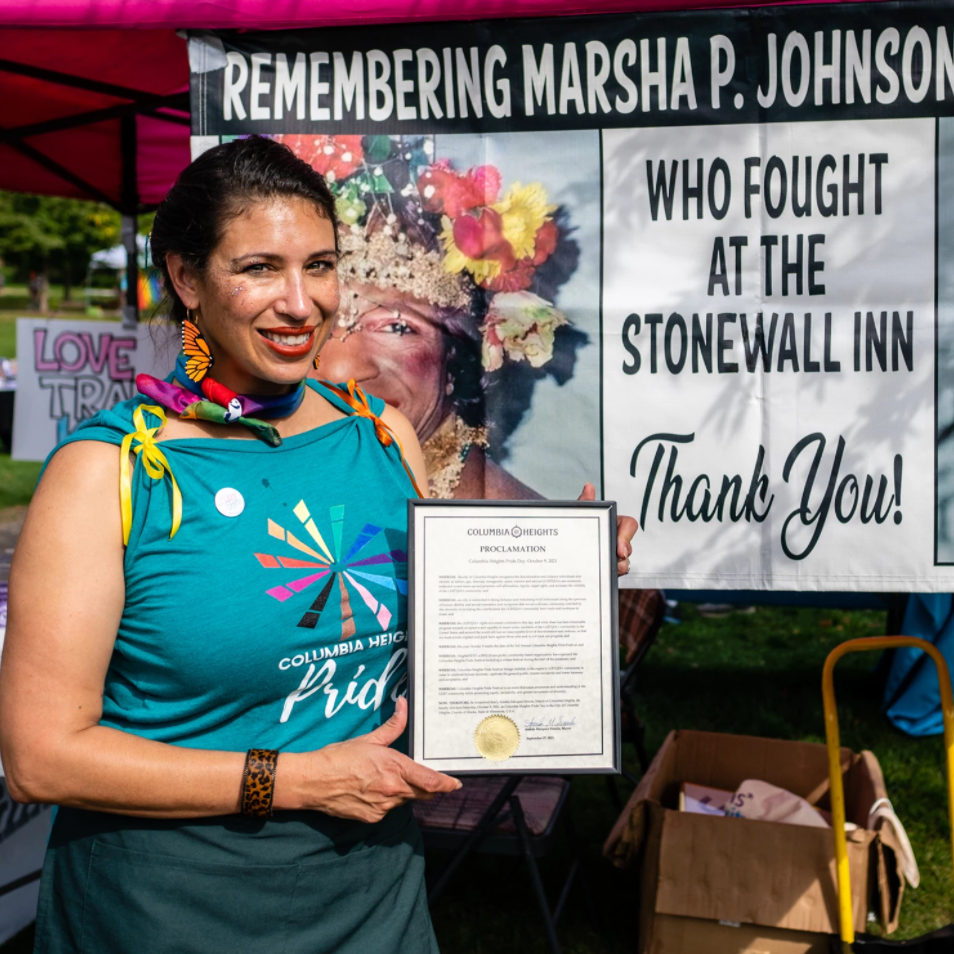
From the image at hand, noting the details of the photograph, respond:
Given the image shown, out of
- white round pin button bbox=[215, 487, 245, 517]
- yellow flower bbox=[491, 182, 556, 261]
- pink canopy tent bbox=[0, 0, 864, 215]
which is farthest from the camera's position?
yellow flower bbox=[491, 182, 556, 261]

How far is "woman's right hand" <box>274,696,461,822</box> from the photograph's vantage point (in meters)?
1.50

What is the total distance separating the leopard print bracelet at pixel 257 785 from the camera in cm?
148

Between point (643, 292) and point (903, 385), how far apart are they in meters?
0.64

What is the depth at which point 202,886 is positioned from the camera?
1545mm

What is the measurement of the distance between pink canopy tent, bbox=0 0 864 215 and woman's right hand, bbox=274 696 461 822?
1.65 metres

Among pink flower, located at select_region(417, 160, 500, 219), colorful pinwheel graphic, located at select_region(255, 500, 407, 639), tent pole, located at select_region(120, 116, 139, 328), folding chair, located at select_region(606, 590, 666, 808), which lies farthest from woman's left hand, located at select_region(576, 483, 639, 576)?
tent pole, located at select_region(120, 116, 139, 328)

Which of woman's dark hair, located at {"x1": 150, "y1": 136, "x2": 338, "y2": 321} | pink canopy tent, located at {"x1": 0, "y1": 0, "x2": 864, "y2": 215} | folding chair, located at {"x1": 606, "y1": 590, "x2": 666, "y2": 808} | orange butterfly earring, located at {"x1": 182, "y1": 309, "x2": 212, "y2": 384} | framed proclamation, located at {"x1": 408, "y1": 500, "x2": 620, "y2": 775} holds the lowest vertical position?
folding chair, located at {"x1": 606, "y1": 590, "x2": 666, "y2": 808}

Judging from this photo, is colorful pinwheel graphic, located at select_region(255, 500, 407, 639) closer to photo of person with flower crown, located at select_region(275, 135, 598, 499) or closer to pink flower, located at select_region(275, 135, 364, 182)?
photo of person with flower crown, located at select_region(275, 135, 598, 499)

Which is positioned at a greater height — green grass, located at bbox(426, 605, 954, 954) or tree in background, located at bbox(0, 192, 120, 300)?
tree in background, located at bbox(0, 192, 120, 300)

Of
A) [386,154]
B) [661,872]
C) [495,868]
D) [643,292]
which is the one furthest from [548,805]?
[386,154]

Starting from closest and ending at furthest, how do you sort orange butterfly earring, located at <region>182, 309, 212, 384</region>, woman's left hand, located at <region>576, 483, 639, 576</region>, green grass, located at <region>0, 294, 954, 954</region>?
orange butterfly earring, located at <region>182, 309, 212, 384</region> < woman's left hand, located at <region>576, 483, 639, 576</region> < green grass, located at <region>0, 294, 954, 954</region>

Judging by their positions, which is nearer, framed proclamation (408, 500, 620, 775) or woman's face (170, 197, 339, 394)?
woman's face (170, 197, 339, 394)

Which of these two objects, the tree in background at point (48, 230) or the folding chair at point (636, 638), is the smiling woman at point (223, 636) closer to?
the folding chair at point (636, 638)

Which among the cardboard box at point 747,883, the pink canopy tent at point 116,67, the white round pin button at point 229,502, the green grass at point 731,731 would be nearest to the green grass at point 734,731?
the green grass at point 731,731
